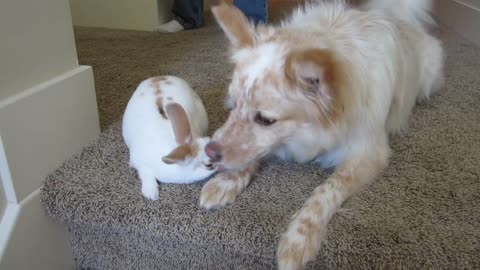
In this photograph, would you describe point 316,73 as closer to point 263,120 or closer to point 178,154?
point 263,120

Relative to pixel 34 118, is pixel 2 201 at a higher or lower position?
lower

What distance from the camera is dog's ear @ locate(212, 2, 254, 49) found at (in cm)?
117

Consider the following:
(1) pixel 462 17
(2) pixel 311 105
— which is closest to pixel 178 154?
(2) pixel 311 105

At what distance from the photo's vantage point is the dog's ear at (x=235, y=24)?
117 cm

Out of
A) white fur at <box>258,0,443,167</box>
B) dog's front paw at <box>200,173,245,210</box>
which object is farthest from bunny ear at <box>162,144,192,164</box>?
white fur at <box>258,0,443,167</box>

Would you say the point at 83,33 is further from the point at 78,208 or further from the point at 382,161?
the point at 382,161

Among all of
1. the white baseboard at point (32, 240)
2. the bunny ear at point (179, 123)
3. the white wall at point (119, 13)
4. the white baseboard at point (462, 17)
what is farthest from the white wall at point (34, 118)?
the white baseboard at point (462, 17)

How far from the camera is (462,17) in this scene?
2.81 metres

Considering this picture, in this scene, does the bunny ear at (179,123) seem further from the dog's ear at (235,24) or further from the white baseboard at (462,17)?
the white baseboard at (462,17)

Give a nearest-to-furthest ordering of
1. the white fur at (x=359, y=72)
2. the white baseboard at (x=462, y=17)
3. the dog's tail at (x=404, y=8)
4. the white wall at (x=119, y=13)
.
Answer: the white fur at (x=359, y=72) → the dog's tail at (x=404, y=8) → the white baseboard at (x=462, y=17) → the white wall at (x=119, y=13)

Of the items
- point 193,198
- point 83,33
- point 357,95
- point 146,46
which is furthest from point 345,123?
→ point 83,33

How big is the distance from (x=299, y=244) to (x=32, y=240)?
70cm

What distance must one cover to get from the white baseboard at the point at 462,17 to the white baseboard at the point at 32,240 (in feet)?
8.57

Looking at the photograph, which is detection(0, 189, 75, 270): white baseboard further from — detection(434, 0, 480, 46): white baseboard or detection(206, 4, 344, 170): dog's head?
detection(434, 0, 480, 46): white baseboard
